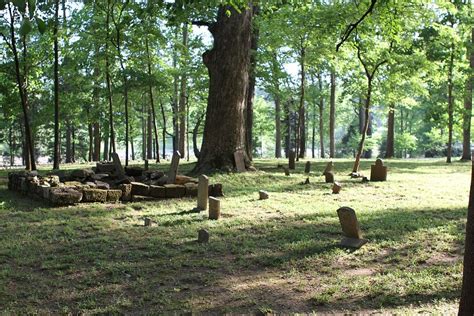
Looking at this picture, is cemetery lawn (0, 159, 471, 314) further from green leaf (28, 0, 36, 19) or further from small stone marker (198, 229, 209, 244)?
green leaf (28, 0, 36, 19)

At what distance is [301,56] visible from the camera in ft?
80.5

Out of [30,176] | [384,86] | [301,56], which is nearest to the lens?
[30,176]

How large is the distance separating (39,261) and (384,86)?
611 inches

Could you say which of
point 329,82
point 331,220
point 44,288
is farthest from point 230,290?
point 329,82

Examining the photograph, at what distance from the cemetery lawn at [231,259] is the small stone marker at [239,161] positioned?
420cm

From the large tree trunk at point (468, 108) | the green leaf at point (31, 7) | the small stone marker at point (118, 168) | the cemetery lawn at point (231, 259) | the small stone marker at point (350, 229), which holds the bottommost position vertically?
the cemetery lawn at point (231, 259)

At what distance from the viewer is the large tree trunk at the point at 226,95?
14758 millimetres

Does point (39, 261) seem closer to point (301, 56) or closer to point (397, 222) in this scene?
point (397, 222)

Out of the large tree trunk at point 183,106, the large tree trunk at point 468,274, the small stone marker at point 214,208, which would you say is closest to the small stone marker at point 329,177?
the small stone marker at point 214,208

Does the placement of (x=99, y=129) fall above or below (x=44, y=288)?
above

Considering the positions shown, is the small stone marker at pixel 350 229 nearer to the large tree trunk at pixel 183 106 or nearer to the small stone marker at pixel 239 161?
Answer: the small stone marker at pixel 239 161

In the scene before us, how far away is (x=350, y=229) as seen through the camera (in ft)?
22.3

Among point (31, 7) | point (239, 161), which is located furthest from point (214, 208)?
point (31, 7)

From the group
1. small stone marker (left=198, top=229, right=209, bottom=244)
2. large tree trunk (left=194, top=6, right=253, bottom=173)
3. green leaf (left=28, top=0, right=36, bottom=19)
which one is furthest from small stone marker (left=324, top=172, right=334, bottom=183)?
green leaf (left=28, top=0, right=36, bottom=19)
